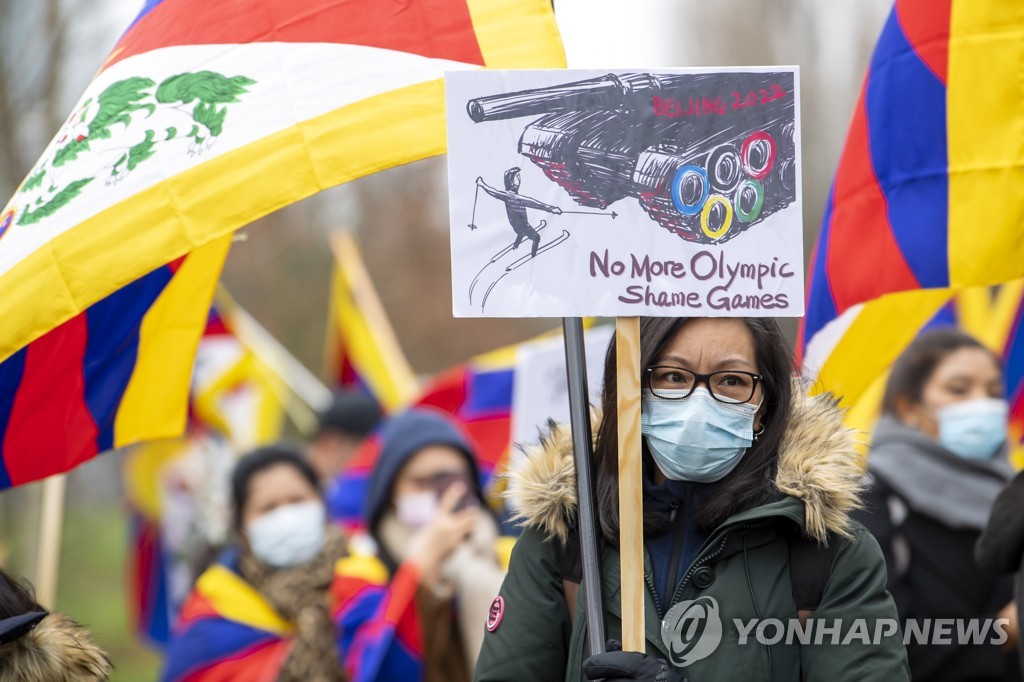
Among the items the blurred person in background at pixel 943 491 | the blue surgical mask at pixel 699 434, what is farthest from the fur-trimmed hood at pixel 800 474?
the blurred person in background at pixel 943 491

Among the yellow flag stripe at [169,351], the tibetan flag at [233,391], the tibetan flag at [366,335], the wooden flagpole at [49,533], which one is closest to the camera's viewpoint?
the yellow flag stripe at [169,351]

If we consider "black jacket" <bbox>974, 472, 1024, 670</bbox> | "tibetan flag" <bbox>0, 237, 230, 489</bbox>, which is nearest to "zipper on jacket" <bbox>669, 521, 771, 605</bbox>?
"black jacket" <bbox>974, 472, 1024, 670</bbox>

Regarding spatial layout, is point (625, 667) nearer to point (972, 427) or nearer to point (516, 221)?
point (516, 221)

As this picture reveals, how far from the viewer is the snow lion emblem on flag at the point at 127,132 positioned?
3395 mm

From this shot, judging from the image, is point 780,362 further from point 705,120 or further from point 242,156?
point 242,156

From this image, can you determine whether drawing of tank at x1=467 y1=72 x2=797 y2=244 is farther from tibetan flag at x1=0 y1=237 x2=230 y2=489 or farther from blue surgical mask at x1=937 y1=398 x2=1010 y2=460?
blue surgical mask at x1=937 y1=398 x2=1010 y2=460

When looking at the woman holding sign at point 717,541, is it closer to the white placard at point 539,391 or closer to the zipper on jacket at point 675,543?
the zipper on jacket at point 675,543

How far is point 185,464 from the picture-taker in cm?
1066

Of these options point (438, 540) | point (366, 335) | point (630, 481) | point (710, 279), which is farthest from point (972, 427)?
point (366, 335)

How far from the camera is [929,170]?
12.9 feet

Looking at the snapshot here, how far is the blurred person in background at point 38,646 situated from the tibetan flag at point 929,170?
2365 mm

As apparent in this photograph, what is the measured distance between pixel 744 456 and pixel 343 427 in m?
6.78

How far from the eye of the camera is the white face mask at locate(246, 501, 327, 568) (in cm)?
523

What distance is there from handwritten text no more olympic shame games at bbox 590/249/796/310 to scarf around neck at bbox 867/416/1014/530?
2.23 metres
